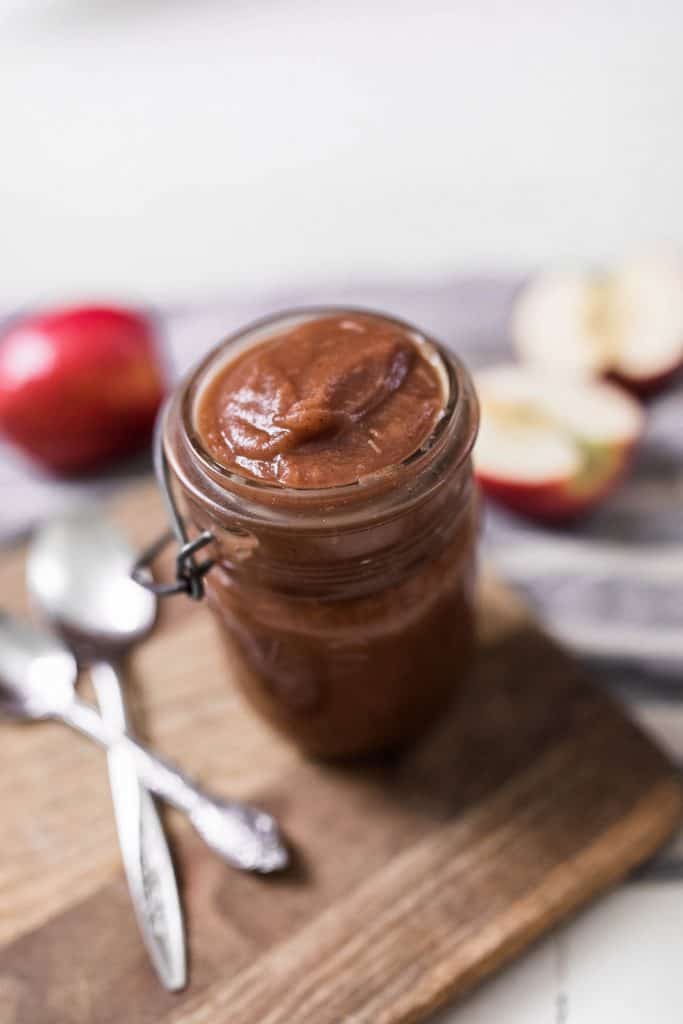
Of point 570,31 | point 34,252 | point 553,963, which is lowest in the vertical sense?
point 553,963

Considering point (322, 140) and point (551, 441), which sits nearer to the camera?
point (551, 441)

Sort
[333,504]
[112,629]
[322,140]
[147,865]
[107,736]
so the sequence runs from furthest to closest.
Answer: [322,140] → [112,629] → [107,736] → [147,865] → [333,504]

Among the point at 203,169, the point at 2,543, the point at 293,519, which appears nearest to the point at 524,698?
the point at 293,519

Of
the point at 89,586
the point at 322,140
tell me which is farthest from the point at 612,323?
the point at 89,586

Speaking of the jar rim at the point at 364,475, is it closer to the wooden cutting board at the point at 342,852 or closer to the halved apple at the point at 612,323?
the wooden cutting board at the point at 342,852

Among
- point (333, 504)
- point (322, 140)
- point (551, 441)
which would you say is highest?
point (333, 504)

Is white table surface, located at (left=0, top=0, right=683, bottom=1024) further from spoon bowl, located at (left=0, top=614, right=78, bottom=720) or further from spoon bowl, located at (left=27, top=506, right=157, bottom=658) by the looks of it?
spoon bowl, located at (left=0, top=614, right=78, bottom=720)

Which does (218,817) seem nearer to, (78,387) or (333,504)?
(333,504)

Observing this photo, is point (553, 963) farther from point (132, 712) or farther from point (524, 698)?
point (132, 712)
